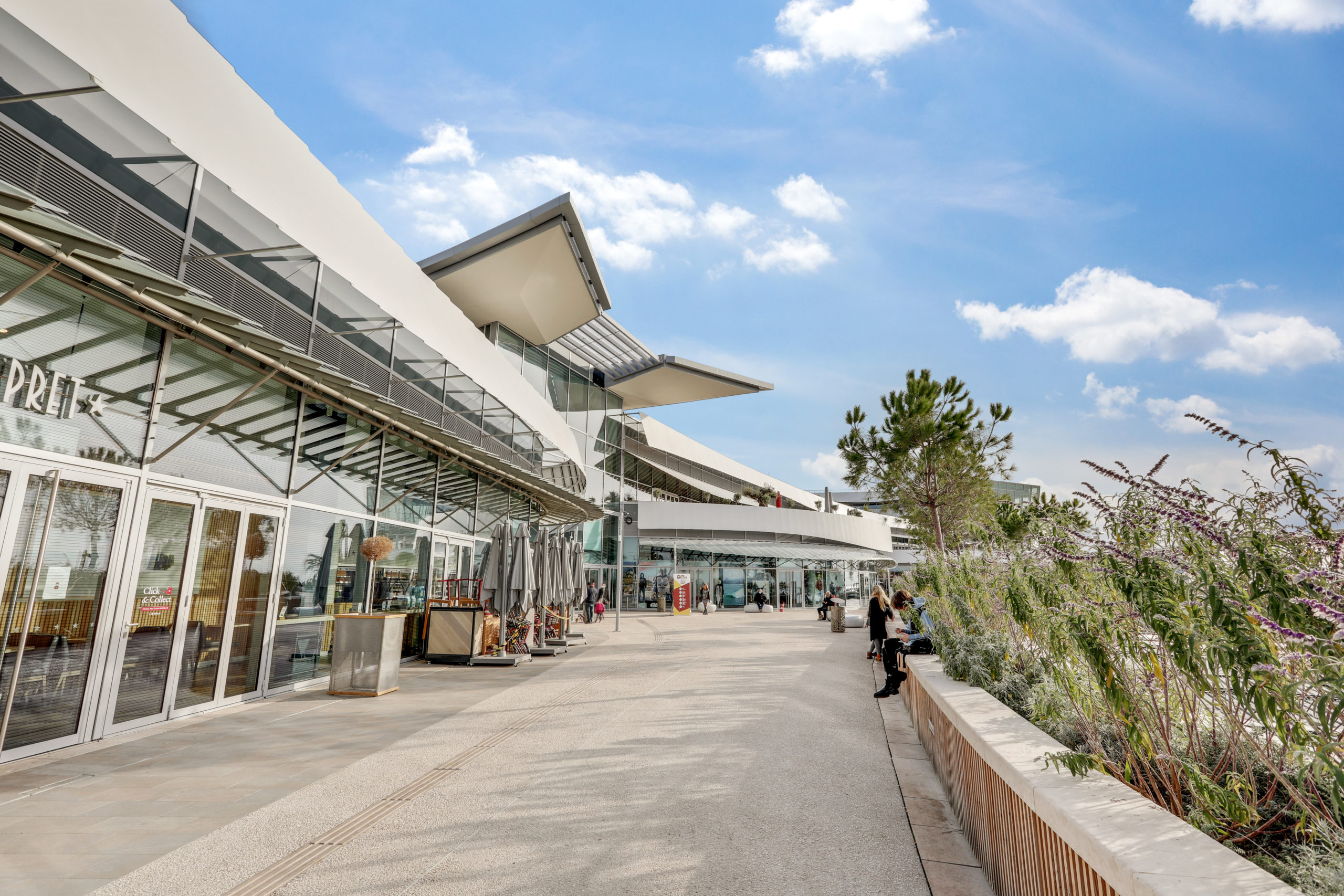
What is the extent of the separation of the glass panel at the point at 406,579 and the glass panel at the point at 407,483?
0.25 m

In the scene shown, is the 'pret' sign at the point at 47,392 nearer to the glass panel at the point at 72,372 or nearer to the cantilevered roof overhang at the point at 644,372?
the glass panel at the point at 72,372

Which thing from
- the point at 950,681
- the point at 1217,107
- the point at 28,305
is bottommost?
the point at 950,681

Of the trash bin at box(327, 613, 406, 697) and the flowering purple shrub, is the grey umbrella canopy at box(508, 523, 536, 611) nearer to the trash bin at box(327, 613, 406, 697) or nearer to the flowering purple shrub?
the trash bin at box(327, 613, 406, 697)

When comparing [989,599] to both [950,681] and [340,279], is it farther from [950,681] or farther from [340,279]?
[340,279]

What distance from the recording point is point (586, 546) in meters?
26.8

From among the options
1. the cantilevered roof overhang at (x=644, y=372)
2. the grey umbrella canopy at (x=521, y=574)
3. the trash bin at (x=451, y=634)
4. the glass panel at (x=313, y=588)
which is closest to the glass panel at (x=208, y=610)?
the glass panel at (x=313, y=588)

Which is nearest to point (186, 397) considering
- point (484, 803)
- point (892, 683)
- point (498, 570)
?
point (484, 803)

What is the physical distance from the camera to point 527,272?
19.3 meters

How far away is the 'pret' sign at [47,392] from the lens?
15.3ft

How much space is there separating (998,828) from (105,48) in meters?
8.34

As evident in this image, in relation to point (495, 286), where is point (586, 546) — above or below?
below

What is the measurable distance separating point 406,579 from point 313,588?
7.86 feet

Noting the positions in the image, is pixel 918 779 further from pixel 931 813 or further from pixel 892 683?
pixel 892 683

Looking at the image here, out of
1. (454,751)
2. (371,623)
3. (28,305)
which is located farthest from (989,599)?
(28,305)
